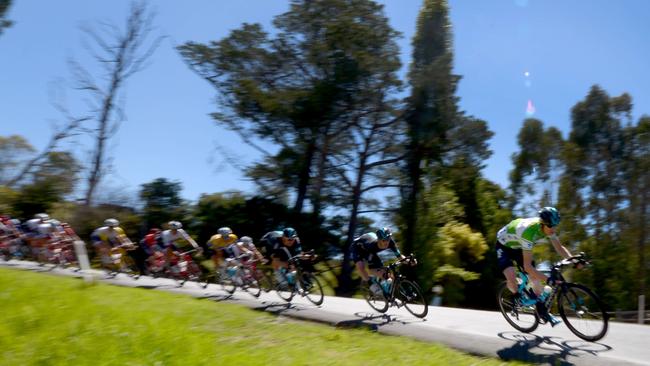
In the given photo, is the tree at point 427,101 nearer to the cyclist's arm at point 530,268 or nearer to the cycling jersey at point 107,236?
the cycling jersey at point 107,236

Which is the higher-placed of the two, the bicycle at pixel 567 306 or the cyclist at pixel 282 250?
the cyclist at pixel 282 250

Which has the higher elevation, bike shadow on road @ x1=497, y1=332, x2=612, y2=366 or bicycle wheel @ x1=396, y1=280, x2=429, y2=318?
bicycle wheel @ x1=396, y1=280, x2=429, y2=318

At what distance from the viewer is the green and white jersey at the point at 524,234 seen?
8023mm

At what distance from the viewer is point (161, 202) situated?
3077 cm

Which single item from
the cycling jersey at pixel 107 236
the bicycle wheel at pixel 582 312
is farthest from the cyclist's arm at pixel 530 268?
the cycling jersey at pixel 107 236

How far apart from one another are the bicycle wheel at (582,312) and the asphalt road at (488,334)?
0.55 feet

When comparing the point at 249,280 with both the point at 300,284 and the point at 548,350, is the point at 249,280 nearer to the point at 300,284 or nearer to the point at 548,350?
the point at 300,284

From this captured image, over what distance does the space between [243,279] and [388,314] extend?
5.54 metres

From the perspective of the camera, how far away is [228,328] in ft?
27.1

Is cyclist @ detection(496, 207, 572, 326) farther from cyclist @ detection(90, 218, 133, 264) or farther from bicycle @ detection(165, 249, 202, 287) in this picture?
cyclist @ detection(90, 218, 133, 264)

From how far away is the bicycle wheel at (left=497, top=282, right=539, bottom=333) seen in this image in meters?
8.36

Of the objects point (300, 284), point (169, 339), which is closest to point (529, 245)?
point (169, 339)

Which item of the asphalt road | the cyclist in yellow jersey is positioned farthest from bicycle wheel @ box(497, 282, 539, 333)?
the cyclist in yellow jersey

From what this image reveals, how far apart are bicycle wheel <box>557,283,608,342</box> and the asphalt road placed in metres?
0.17
